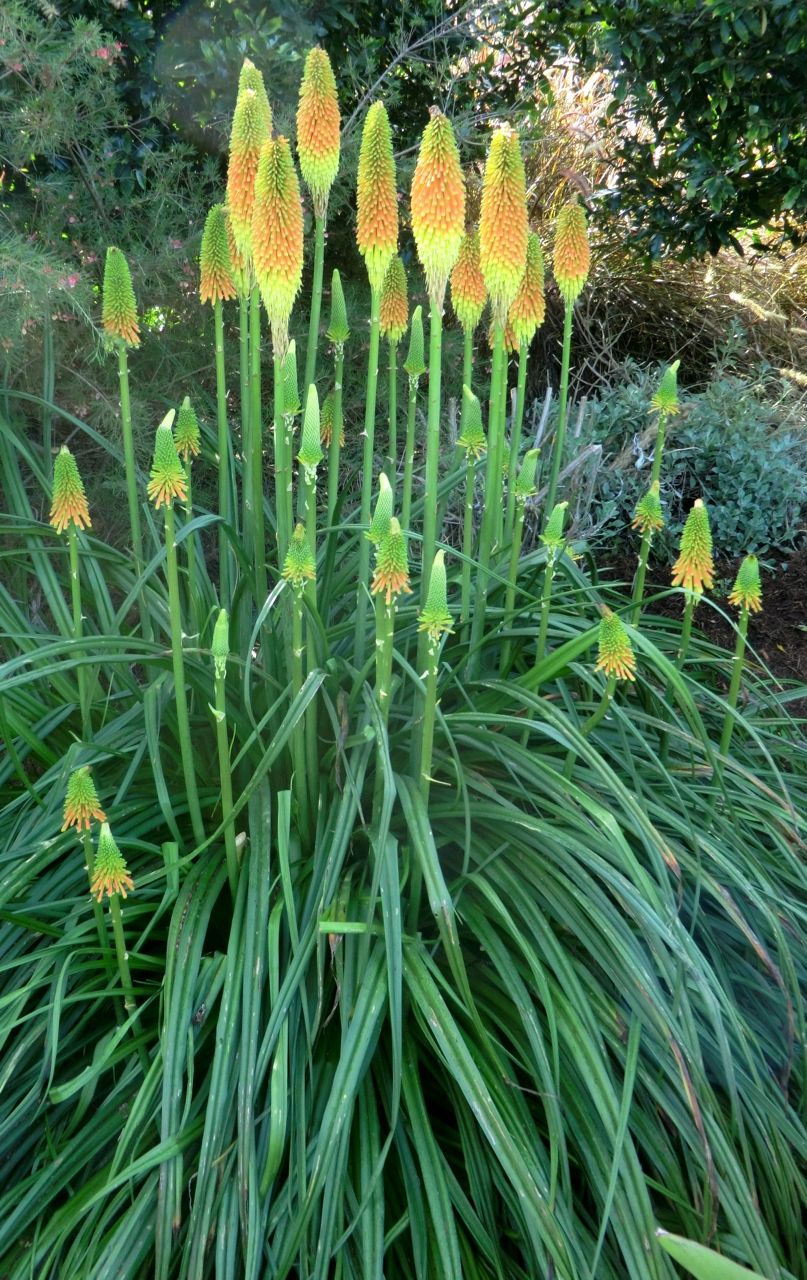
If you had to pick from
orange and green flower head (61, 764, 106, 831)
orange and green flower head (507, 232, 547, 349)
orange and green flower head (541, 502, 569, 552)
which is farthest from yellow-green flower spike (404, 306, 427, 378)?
orange and green flower head (61, 764, 106, 831)

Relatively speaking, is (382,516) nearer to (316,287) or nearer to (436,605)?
(436,605)

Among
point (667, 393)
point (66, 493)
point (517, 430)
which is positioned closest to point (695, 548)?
point (667, 393)

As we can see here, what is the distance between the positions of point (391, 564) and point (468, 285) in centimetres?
95

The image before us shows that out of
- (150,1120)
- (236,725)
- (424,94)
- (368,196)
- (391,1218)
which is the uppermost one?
(424,94)

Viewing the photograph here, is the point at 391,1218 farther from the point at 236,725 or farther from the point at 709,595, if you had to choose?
the point at 709,595

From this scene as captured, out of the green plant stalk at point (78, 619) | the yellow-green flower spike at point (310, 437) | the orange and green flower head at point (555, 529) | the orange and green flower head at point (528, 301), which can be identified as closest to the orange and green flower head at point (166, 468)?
the yellow-green flower spike at point (310, 437)

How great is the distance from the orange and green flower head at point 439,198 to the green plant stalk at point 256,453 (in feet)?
1.62

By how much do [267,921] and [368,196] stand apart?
4.97ft

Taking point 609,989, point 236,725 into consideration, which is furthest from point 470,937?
point 236,725

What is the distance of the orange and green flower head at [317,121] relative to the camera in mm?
2387

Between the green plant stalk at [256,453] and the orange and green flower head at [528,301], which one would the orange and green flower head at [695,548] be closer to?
the orange and green flower head at [528,301]

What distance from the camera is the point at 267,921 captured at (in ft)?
7.40

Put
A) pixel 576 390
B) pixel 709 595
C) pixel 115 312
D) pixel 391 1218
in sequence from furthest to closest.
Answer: pixel 576 390
pixel 709 595
pixel 115 312
pixel 391 1218

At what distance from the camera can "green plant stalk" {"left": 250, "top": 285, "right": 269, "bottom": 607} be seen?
2602 millimetres
